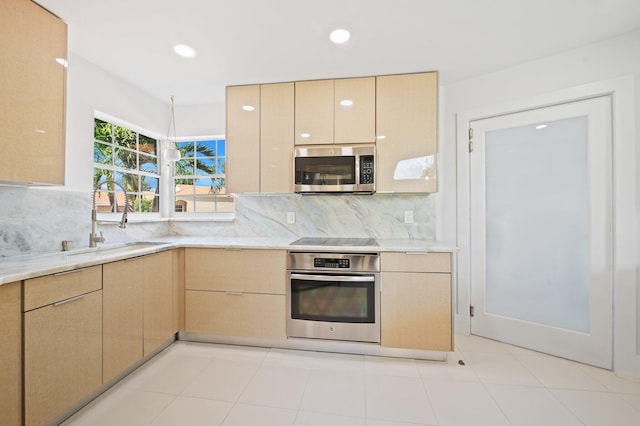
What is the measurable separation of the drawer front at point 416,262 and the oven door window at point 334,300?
0.18 meters

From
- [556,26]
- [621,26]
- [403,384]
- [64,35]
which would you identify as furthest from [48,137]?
[621,26]

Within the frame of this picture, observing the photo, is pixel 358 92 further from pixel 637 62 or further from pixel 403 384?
pixel 403 384

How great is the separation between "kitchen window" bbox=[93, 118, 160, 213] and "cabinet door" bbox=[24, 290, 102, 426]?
1214 mm

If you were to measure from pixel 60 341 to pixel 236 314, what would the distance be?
3.67ft

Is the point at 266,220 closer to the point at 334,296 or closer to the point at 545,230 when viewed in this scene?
the point at 334,296

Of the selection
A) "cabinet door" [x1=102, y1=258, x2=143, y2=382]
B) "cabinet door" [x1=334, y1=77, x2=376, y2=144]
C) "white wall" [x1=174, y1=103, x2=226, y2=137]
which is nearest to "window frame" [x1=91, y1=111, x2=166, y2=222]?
"white wall" [x1=174, y1=103, x2=226, y2=137]

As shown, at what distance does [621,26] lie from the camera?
1.85 meters

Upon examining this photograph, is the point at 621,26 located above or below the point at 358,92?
above

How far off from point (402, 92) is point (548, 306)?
85.5 inches

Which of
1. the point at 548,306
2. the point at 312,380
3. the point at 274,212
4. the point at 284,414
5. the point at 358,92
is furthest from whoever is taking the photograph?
the point at 274,212

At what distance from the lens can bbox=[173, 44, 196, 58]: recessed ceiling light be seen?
2.03m

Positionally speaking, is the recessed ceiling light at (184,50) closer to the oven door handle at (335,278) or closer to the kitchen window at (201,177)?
the kitchen window at (201,177)

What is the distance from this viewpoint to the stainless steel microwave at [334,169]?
2.37m

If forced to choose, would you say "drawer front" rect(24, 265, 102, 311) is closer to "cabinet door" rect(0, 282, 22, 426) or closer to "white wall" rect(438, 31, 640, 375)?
"cabinet door" rect(0, 282, 22, 426)
